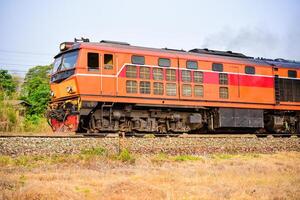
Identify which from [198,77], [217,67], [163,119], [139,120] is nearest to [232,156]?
[139,120]

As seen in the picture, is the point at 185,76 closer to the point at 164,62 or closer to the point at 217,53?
the point at 164,62

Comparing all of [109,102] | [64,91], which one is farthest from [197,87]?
[64,91]

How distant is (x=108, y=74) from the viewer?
1652 centimetres

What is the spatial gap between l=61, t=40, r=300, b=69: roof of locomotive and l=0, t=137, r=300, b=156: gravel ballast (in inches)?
182

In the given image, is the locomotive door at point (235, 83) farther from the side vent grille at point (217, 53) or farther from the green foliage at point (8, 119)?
the green foliage at point (8, 119)

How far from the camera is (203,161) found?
1220 cm

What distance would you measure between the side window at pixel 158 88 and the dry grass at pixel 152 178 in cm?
570

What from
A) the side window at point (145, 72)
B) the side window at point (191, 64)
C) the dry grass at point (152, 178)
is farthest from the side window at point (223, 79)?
the dry grass at point (152, 178)

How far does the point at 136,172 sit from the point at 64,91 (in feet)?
25.9

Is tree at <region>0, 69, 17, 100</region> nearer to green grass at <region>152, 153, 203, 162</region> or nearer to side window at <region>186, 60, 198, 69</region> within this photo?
side window at <region>186, 60, 198, 69</region>

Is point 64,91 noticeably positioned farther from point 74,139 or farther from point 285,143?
point 285,143

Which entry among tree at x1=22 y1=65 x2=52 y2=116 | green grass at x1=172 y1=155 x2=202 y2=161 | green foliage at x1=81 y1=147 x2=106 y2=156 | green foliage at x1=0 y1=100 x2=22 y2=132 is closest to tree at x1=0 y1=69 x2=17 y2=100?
tree at x1=22 y1=65 x2=52 y2=116

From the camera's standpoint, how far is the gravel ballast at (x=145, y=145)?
39.2 ft

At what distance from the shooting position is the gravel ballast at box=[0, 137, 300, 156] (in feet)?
39.2
